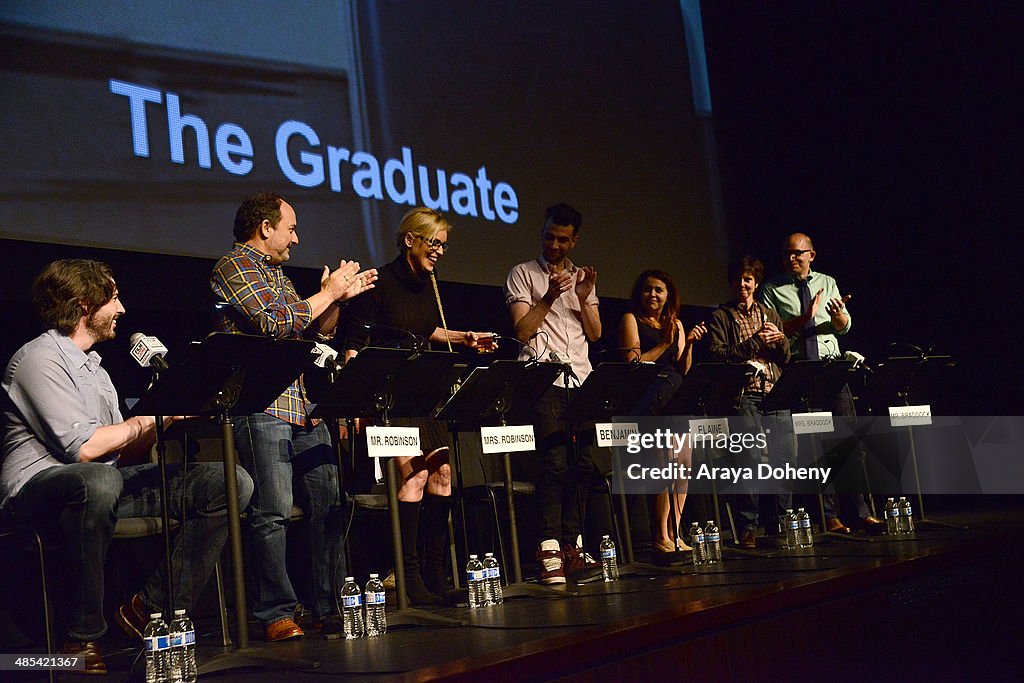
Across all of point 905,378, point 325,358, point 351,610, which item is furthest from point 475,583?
point 905,378

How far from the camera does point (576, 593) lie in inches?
141

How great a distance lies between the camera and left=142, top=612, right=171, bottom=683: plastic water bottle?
239cm

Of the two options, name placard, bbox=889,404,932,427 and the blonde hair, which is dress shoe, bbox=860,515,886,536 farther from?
the blonde hair

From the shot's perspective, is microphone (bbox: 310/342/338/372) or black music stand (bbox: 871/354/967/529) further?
black music stand (bbox: 871/354/967/529)

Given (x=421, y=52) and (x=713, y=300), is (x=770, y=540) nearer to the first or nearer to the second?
(x=713, y=300)

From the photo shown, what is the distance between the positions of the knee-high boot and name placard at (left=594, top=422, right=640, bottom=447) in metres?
0.65

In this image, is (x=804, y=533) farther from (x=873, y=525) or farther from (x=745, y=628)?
(x=745, y=628)

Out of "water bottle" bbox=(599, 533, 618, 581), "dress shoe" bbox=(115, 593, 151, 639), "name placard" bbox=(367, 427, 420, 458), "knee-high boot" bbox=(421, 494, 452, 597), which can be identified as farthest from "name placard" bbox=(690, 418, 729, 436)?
"dress shoe" bbox=(115, 593, 151, 639)

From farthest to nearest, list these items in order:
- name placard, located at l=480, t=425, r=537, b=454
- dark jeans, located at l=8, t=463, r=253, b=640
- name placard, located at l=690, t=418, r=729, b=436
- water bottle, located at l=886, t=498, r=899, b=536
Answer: water bottle, located at l=886, t=498, r=899, b=536 < name placard, located at l=690, t=418, r=729, b=436 < name placard, located at l=480, t=425, r=537, b=454 < dark jeans, located at l=8, t=463, r=253, b=640

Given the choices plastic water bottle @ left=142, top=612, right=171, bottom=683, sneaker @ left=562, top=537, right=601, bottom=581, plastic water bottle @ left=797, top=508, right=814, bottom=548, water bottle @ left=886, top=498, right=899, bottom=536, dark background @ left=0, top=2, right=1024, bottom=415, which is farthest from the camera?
dark background @ left=0, top=2, right=1024, bottom=415

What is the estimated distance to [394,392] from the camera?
312 cm

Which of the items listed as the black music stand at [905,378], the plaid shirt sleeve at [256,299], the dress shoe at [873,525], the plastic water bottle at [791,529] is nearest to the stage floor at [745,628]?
the plastic water bottle at [791,529]

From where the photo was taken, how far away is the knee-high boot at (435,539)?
144 inches

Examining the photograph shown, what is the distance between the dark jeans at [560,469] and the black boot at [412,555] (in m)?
0.64
